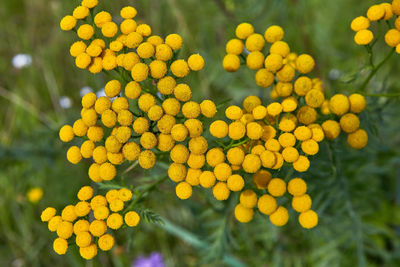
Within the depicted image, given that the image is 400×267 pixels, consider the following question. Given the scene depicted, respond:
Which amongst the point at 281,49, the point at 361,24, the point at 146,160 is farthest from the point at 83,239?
the point at 361,24

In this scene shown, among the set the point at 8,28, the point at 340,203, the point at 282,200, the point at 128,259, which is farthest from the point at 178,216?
the point at 8,28

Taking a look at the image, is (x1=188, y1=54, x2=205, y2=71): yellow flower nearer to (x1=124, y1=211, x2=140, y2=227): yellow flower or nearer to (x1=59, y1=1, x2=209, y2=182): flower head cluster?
(x1=59, y1=1, x2=209, y2=182): flower head cluster

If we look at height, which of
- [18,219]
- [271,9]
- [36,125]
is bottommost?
[18,219]

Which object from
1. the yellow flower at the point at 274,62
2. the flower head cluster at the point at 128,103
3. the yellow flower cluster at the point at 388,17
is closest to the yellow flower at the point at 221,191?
the flower head cluster at the point at 128,103

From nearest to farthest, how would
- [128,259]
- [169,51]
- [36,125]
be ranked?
[169,51] → [128,259] → [36,125]

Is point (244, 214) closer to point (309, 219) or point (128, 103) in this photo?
point (309, 219)

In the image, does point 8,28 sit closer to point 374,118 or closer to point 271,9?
point 271,9
